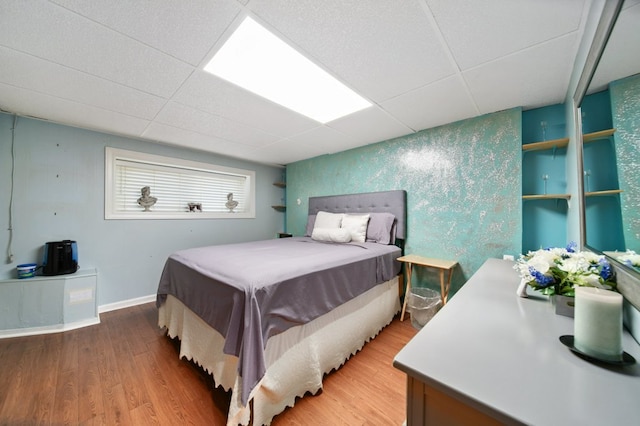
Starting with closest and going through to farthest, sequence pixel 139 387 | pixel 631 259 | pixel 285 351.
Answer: pixel 631 259, pixel 285 351, pixel 139 387

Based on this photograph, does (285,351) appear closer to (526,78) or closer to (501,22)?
(501,22)

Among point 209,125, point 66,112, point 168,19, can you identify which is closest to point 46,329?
point 66,112

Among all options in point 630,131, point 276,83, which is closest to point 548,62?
point 630,131

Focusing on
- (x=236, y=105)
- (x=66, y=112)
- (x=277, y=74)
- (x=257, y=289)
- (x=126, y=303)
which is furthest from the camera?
(x=126, y=303)

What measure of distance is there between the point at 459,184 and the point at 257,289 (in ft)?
7.76

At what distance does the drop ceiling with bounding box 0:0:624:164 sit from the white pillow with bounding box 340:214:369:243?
1.22 meters

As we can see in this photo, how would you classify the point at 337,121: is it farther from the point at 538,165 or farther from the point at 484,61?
the point at 538,165

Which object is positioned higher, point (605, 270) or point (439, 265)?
point (605, 270)

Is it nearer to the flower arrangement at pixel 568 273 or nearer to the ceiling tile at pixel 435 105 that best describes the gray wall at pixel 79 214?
the ceiling tile at pixel 435 105

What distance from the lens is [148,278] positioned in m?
3.05

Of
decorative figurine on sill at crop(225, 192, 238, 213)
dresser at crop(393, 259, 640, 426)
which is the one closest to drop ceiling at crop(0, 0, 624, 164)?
dresser at crop(393, 259, 640, 426)

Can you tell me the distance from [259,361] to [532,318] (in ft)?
4.12

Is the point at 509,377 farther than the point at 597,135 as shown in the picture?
No

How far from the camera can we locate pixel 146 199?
3.04 m
